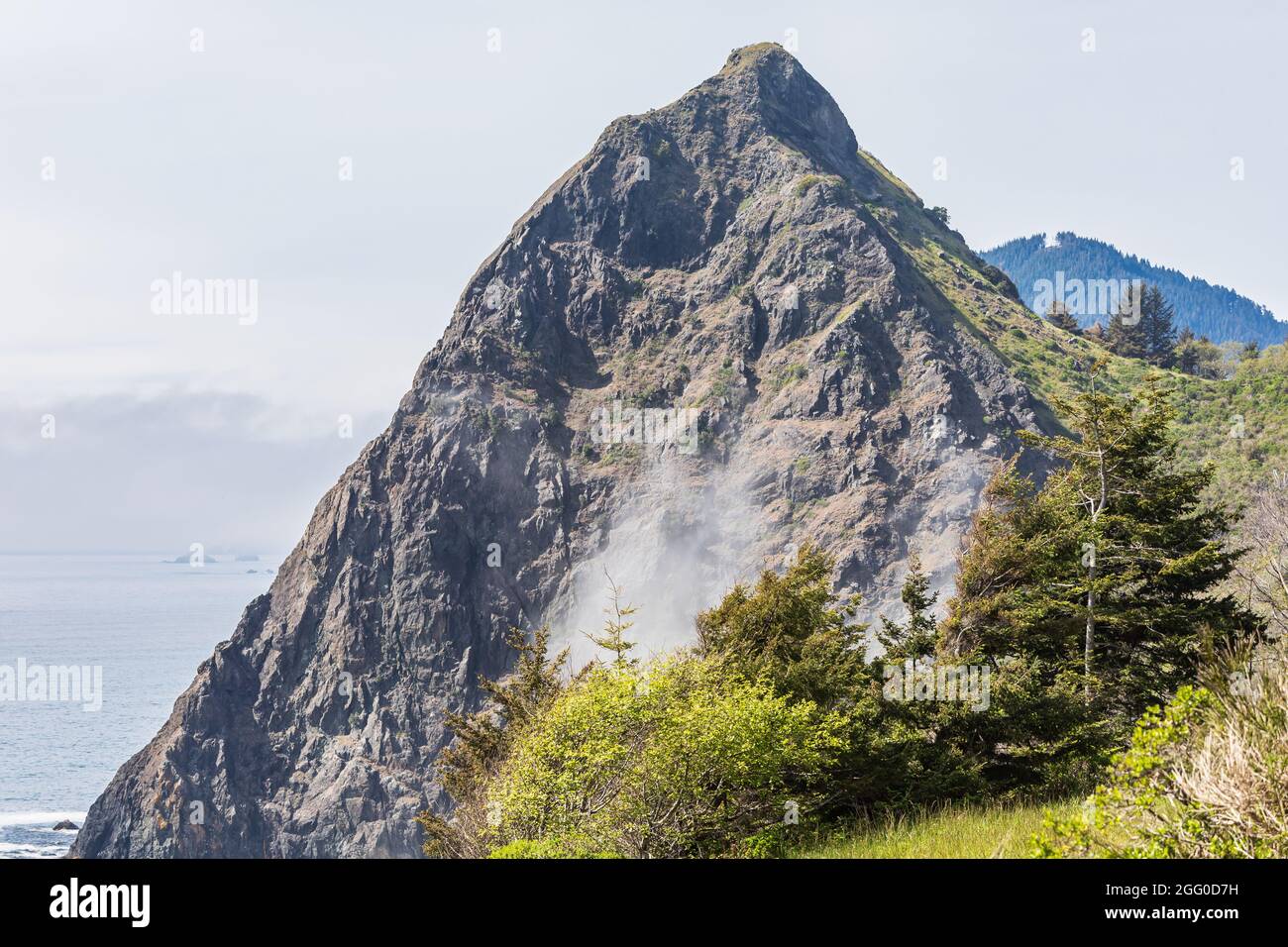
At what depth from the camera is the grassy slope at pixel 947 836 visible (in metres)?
11.9

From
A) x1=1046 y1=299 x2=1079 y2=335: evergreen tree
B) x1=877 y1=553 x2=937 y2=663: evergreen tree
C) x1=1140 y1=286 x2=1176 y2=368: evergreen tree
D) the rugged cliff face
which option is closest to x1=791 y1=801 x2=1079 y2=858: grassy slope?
x1=877 y1=553 x2=937 y2=663: evergreen tree

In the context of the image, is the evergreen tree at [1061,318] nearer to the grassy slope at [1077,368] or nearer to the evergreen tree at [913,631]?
the grassy slope at [1077,368]

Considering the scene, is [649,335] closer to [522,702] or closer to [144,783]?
[144,783]

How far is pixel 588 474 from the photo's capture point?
11688 centimetres

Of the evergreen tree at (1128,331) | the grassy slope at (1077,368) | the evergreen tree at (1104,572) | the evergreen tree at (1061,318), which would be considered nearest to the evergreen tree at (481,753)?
the evergreen tree at (1104,572)

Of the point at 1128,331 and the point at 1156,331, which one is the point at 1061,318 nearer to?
the point at 1156,331

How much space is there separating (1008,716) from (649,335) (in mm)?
112188

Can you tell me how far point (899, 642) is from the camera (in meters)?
21.8

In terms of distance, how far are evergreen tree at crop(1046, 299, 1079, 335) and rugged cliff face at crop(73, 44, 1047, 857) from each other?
17.4 m

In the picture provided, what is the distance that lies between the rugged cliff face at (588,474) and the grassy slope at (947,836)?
254 ft

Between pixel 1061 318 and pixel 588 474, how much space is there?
8266 centimetres

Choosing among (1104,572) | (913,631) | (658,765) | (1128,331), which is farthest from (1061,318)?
(658,765)

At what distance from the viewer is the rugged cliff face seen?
101 metres

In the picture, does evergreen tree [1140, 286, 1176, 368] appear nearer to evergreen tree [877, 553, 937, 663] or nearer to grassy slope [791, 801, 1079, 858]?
evergreen tree [877, 553, 937, 663]
